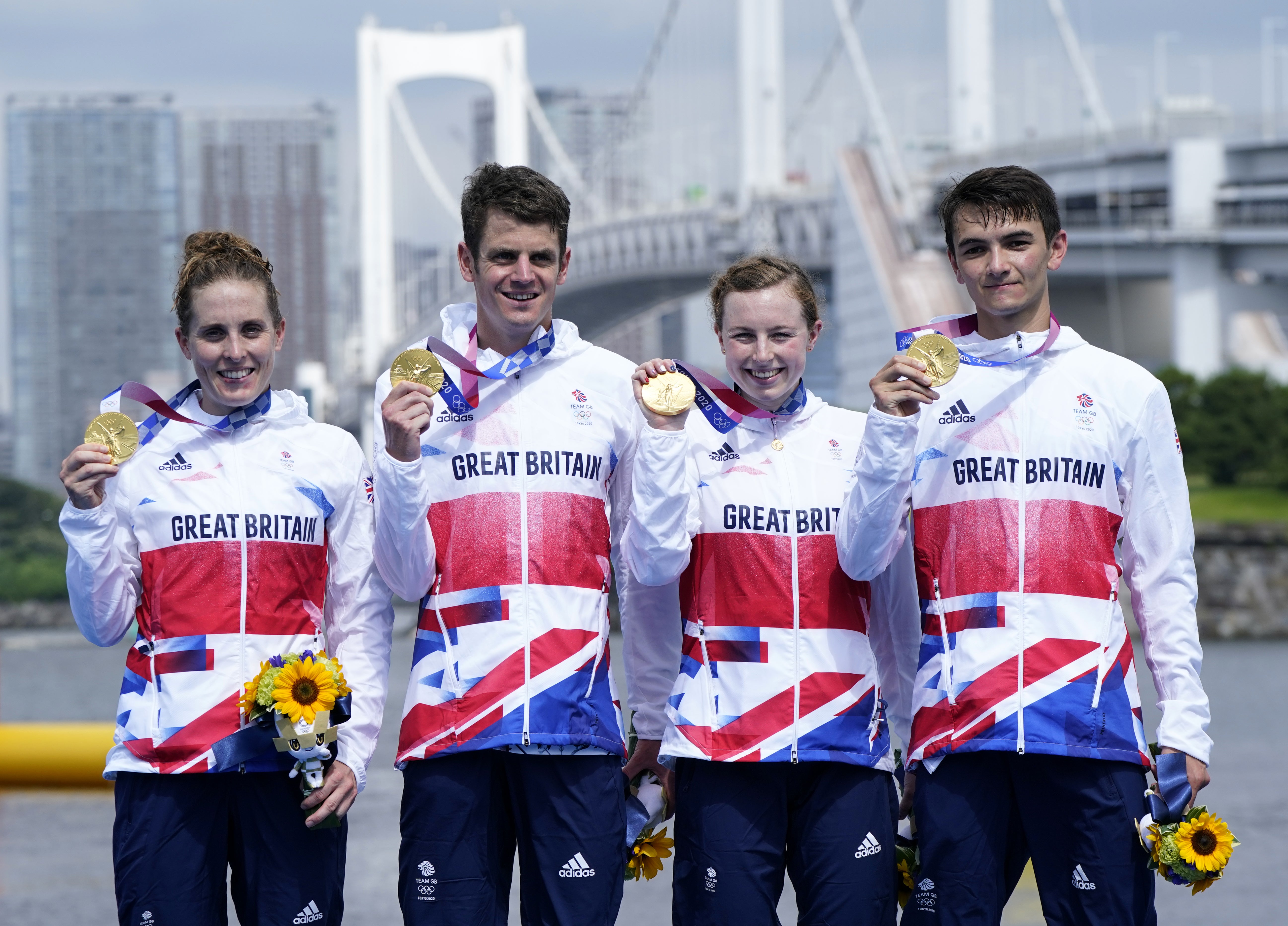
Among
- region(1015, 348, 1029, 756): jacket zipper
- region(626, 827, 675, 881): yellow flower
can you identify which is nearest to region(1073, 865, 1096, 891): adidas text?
region(1015, 348, 1029, 756): jacket zipper

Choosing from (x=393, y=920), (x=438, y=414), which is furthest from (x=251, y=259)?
(x=393, y=920)

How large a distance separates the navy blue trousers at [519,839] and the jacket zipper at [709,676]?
23cm

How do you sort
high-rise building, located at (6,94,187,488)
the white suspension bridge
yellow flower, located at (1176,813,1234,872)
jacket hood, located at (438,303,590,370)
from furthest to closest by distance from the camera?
high-rise building, located at (6,94,187,488) < the white suspension bridge < jacket hood, located at (438,303,590,370) < yellow flower, located at (1176,813,1234,872)

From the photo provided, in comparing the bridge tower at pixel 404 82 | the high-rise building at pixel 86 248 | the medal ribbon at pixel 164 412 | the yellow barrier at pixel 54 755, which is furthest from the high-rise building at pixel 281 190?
the medal ribbon at pixel 164 412

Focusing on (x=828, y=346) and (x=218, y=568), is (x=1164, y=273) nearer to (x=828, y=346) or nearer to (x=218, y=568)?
(x=828, y=346)

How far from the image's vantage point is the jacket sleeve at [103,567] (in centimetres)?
317

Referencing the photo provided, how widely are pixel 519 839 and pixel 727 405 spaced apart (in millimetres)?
959

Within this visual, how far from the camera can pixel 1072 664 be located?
321 centimetres

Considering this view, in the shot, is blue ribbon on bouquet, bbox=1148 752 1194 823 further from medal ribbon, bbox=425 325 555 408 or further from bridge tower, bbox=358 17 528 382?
bridge tower, bbox=358 17 528 382

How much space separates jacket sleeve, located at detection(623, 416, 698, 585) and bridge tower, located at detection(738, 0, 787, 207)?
1149 inches

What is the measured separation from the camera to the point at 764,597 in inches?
130

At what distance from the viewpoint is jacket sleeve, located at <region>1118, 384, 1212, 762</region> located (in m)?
3.23

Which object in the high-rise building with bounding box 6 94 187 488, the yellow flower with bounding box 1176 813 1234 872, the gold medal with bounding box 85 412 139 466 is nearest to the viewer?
the yellow flower with bounding box 1176 813 1234 872

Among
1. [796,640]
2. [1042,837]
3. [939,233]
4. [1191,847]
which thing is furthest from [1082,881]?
[939,233]
